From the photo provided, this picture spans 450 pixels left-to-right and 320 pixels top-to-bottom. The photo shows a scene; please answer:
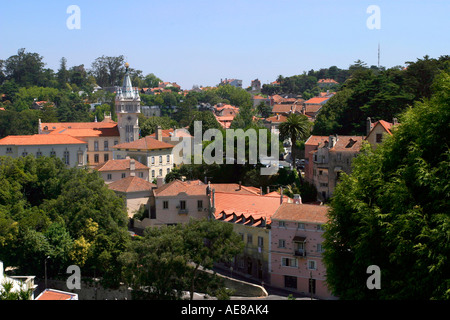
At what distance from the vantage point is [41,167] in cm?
4959

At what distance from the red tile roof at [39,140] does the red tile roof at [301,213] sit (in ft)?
128

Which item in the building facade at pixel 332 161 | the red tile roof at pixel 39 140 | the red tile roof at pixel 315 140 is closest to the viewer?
the building facade at pixel 332 161

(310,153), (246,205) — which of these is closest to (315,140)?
(310,153)

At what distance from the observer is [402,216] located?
15.9 metres

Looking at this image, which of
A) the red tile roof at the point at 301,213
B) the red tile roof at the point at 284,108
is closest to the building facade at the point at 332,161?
the red tile roof at the point at 301,213

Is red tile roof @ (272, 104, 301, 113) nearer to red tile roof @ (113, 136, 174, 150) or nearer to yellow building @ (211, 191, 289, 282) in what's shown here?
red tile roof @ (113, 136, 174, 150)

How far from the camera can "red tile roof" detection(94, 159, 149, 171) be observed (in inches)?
2456

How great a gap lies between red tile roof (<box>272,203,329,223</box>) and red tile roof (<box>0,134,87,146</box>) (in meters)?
39.0

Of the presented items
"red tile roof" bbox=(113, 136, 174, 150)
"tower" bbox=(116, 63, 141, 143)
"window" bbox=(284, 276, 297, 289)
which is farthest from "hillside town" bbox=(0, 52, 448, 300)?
"tower" bbox=(116, 63, 141, 143)

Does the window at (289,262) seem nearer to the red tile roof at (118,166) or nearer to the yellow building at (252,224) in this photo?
the yellow building at (252,224)

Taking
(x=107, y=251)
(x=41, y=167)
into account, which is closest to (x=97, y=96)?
(x=41, y=167)

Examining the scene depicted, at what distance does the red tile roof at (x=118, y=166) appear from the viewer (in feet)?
205

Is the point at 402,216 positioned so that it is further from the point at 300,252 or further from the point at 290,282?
the point at 290,282
